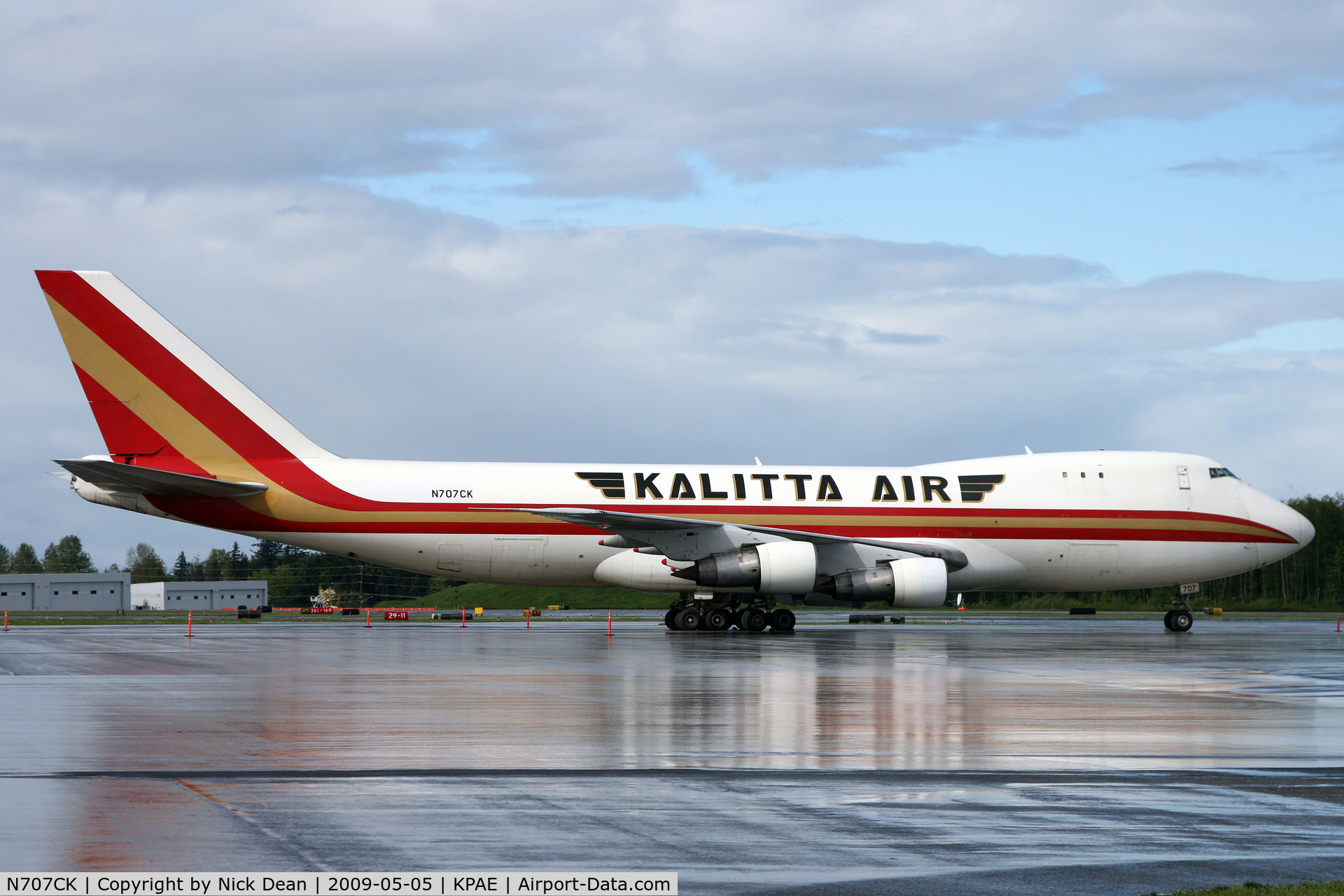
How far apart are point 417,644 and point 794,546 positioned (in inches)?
334

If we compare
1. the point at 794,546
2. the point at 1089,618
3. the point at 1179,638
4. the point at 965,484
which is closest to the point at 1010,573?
the point at 965,484

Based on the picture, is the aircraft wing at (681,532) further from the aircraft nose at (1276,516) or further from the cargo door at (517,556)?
the aircraft nose at (1276,516)

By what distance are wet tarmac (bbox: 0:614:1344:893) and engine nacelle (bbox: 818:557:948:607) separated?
833cm

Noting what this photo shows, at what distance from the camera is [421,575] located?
82688 mm

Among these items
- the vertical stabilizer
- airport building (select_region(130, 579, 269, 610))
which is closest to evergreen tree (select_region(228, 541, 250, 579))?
airport building (select_region(130, 579, 269, 610))

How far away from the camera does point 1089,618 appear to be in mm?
40969

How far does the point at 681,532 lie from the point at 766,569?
217cm

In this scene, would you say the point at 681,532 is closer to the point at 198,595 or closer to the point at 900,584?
the point at 900,584

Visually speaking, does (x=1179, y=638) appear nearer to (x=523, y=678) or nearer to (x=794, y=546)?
(x=794, y=546)

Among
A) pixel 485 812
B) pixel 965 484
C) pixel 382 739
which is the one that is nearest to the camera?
pixel 485 812

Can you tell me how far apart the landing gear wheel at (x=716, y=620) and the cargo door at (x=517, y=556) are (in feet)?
13.6

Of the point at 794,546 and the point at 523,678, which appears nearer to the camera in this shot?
the point at 523,678

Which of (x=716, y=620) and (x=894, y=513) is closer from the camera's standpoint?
(x=716, y=620)
